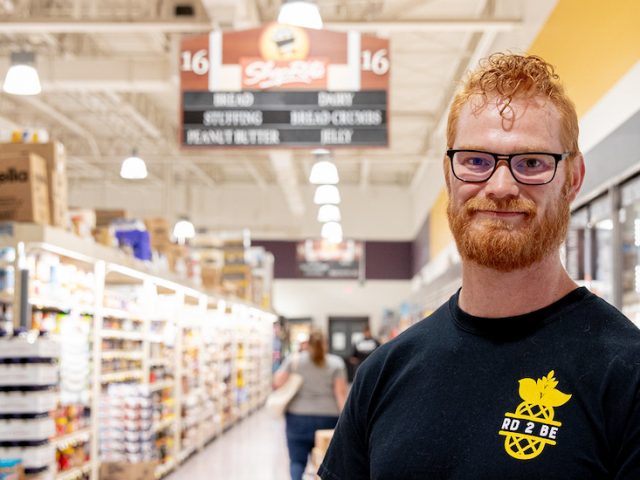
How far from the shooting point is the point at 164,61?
1405cm

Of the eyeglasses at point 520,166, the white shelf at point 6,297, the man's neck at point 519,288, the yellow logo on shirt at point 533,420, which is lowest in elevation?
the yellow logo on shirt at point 533,420

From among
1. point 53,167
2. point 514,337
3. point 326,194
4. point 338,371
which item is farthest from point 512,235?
point 326,194

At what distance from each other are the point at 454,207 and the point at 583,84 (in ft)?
19.5

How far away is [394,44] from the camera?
1516 centimetres

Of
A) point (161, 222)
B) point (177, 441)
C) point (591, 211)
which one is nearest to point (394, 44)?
point (161, 222)

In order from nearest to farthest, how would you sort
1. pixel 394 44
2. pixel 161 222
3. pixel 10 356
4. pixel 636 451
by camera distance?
pixel 636 451 → pixel 10 356 → pixel 161 222 → pixel 394 44

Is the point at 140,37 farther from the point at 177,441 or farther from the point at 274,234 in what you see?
the point at 274,234

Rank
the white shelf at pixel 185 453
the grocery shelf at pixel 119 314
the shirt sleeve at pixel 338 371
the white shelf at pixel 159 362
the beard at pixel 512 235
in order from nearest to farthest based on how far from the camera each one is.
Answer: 1. the beard at pixel 512 235
2. the shirt sleeve at pixel 338 371
3. the grocery shelf at pixel 119 314
4. the white shelf at pixel 159 362
5. the white shelf at pixel 185 453

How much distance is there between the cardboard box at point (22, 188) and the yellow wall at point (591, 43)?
369 cm

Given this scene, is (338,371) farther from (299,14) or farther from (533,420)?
(533,420)

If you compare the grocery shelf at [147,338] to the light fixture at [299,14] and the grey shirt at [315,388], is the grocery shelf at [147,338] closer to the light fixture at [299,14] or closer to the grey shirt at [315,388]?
the grey shirt at [315,388]

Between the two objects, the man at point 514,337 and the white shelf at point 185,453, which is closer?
the man at point 514,337

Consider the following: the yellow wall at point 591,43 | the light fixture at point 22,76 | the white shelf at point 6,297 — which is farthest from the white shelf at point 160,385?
the yellow wall at point 591,43

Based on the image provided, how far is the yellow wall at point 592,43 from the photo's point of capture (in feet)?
19.5
